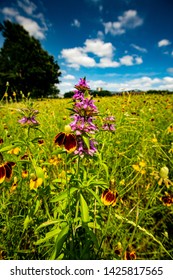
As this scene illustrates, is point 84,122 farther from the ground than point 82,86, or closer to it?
closer to it

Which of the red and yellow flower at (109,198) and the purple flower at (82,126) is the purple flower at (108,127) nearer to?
the purple flower at (82,126)

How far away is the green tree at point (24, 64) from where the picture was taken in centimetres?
2320

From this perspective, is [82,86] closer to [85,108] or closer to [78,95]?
[78,95]

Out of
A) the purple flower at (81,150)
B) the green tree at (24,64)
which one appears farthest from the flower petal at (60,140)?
the green tree at (24,64)

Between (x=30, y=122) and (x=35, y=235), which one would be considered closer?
(x=30, y=122)

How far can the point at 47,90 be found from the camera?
2573 cm

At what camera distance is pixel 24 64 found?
76.5 feet

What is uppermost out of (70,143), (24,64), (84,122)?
(24,64)

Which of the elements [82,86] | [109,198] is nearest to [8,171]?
[109,198]

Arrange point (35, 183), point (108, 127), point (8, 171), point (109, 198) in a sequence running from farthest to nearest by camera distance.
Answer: point (108, 127), point (35, 183), point (109, 198), point (8, 171)

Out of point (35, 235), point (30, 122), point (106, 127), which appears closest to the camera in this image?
point (30, 122)

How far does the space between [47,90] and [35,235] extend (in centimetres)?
2542
